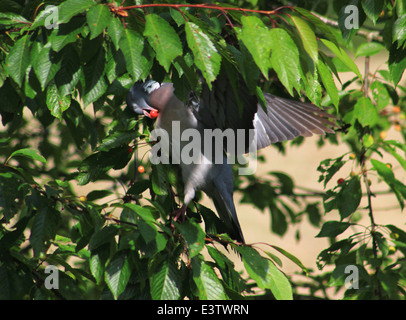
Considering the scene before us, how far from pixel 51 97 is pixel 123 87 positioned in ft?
0.94

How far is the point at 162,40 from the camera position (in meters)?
1.67

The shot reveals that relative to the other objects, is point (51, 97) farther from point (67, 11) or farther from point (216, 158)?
point (216, 158)

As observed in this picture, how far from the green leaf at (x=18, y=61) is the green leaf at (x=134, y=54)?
0.43m

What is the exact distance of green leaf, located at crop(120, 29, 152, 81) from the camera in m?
1.72

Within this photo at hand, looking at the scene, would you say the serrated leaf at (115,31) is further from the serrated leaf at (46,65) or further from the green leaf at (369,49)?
the green leaf at (369,49)

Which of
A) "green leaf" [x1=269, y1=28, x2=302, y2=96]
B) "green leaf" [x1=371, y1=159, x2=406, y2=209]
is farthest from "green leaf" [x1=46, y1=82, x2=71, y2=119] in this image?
"green leaf" [x1=371, y1=159, x2=406, y2=209]

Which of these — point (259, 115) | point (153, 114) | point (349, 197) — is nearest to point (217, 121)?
point (153, 114)

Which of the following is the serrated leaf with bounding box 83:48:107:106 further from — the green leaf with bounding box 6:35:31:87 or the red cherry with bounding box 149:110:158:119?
the red cherry with bounding box 149:110:158:119

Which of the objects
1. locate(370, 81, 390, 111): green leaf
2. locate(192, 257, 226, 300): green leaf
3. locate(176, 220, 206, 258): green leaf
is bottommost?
locate(192, 257, 226, 300): green leaf

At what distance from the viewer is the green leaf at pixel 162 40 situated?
1.64 m

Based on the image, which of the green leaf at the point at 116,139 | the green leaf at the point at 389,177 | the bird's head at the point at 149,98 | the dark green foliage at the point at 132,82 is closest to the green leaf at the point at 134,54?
the dark green foliage at the point at 132,82

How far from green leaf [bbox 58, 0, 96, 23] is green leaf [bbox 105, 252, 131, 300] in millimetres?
829

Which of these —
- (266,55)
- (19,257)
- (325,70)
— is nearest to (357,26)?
(325,70)

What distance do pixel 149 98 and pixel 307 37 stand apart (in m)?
1.25
